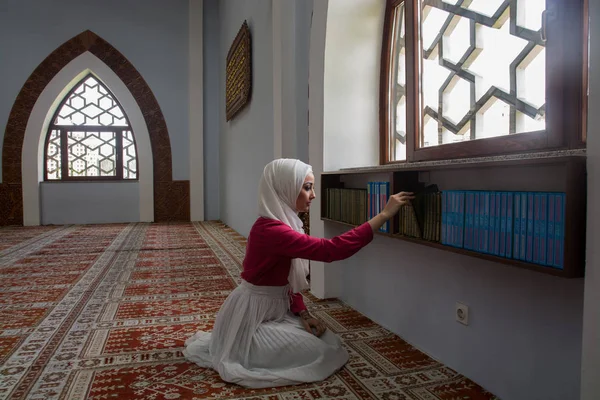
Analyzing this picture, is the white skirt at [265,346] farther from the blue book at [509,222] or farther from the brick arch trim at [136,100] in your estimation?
the brick arch trim at [136,100]

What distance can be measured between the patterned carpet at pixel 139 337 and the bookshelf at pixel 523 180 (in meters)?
0.58

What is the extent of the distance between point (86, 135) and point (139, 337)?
22.3 feet

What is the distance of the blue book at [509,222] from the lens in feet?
4.83

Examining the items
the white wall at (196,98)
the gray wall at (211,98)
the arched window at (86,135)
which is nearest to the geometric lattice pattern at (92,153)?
the arched window at (86,135)

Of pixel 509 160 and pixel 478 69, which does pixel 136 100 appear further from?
pixel 509 160

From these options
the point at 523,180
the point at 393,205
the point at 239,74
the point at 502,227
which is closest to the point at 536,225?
the point at 502,227

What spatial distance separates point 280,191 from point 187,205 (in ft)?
23.3

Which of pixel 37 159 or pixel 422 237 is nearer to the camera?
pixel 422 237

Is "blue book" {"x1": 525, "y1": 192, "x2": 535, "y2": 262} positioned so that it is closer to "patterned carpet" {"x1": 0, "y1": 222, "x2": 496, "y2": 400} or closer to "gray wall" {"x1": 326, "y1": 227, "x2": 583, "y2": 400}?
"gray wall" {"x1": 326, "y1": 227, "x2": 583, "y2": 400}

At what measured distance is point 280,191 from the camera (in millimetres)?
1913

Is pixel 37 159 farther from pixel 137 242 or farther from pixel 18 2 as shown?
pixel 137 242

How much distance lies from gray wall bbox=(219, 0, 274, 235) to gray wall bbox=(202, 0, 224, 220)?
0.41 metres

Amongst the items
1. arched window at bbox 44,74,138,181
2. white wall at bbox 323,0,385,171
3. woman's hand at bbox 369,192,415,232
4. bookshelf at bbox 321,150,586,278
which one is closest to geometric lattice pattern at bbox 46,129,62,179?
arched window at bbox 44,74,138,181

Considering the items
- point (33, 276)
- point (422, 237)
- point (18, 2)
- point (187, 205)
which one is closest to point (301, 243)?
point (422, 237)
